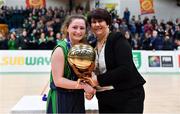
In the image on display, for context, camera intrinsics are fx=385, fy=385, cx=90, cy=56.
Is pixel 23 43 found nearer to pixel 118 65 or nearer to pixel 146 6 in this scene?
pixel 146 6

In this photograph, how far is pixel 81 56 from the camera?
98.7 inches

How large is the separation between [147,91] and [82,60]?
7.45 meters

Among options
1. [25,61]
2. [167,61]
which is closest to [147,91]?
[167,61]

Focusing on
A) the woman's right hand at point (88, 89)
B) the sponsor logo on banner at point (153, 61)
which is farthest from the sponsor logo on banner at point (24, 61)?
the woman's right hand at point (88, 89)

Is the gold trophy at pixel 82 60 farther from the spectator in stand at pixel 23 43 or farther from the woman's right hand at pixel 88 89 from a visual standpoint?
the spectator in stand at pixel 23 43

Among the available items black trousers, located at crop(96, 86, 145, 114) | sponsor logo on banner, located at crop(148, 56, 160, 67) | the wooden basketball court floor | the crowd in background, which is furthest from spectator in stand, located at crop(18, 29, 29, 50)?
black trousers, located at crop(96, 86, 145, 114)

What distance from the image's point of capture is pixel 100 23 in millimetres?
2637

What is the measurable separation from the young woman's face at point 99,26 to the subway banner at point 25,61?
1179 centimetres

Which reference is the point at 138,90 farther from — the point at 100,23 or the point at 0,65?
the point at 0,65

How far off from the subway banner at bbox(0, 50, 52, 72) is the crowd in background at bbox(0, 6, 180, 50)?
0.55 metres

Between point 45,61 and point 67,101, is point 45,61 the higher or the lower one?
the lower one

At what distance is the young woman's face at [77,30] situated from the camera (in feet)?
8.51

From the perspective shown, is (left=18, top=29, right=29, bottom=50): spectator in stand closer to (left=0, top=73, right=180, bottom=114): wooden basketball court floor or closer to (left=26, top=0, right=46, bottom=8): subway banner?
(left=0, top=73, right=180, bottom=114): wooden basketball court floor

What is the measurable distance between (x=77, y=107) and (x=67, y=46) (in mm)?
425
